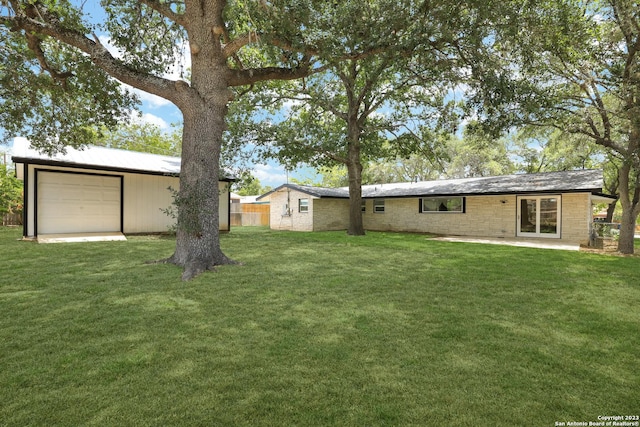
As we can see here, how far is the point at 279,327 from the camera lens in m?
3.36

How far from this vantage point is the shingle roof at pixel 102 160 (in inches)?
424

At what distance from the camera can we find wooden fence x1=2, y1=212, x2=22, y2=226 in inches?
666

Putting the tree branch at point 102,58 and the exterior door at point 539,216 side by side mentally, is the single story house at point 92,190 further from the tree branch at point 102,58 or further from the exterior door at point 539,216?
the exterior door at point 539,216

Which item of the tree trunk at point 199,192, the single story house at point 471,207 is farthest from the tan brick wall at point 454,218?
the tree trunk at point 199,192

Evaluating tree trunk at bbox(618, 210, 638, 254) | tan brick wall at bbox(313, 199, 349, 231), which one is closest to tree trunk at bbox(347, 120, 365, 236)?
tan brick wall at bbox(313, 199, 349, 231)

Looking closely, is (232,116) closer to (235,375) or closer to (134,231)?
(134,231)

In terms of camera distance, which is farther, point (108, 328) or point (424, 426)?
point (108, 328)

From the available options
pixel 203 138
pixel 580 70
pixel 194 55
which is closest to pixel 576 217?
pixel 580 70

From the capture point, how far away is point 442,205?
643 inches

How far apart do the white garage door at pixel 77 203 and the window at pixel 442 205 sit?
1423 cm

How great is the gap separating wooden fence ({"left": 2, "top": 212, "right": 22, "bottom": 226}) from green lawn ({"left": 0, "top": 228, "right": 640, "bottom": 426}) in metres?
15.8

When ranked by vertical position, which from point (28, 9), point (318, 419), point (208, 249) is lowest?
point (318, 419)

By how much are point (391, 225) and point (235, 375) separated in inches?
655

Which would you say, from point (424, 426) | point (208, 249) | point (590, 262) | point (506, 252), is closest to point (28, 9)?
point (208, 249)
